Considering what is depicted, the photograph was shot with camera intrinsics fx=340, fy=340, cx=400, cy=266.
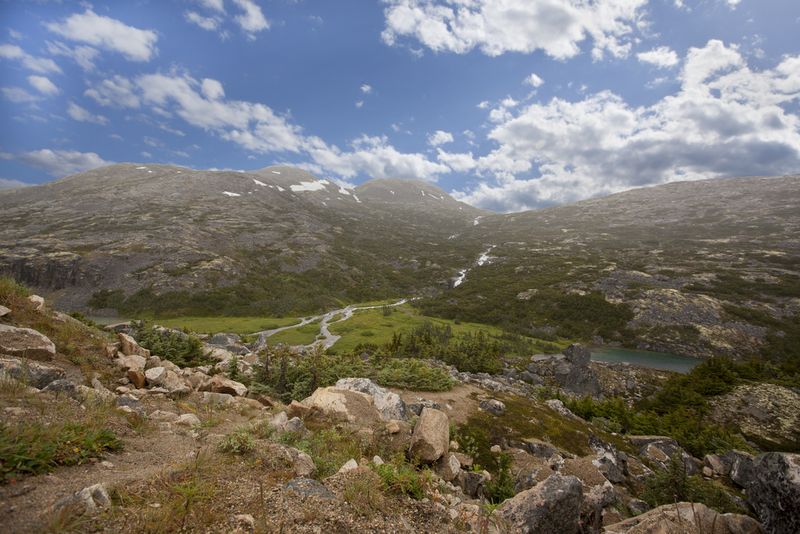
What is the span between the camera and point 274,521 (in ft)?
18.2

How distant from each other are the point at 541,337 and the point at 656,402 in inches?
1835

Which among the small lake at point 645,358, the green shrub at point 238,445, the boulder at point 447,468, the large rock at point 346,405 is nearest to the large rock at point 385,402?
the large rock at point 346,405

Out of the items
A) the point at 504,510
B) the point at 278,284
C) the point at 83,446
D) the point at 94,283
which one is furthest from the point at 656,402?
the point at 94,283

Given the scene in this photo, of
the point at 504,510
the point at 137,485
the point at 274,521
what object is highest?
the point at 137,485

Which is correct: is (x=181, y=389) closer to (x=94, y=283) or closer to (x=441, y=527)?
(x=441, y=527)

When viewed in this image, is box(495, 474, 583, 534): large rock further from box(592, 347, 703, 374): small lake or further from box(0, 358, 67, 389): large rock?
box(592, 347, 703, 374): small lake

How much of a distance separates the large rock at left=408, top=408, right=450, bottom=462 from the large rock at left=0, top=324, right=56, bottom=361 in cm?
1229

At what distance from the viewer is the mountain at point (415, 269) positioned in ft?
285

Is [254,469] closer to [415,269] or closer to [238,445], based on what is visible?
[238,445]

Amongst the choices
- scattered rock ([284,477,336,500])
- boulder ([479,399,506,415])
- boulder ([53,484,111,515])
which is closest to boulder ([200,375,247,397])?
scattered rock ([284,477,336,500])

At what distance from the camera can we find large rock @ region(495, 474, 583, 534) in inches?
279

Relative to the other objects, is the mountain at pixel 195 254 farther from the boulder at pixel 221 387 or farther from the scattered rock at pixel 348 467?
the scattered rock at pixel 348 467

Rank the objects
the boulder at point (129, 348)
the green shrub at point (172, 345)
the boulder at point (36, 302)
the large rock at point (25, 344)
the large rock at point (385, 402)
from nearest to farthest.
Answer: the large rock at point (25, 344) → the boulder at point (36, 302) → the large rock at point (385, 402) → the boulder at point (129, 348) → the green shrub at point (172, 345)

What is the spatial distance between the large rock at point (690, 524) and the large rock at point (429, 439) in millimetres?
5036
